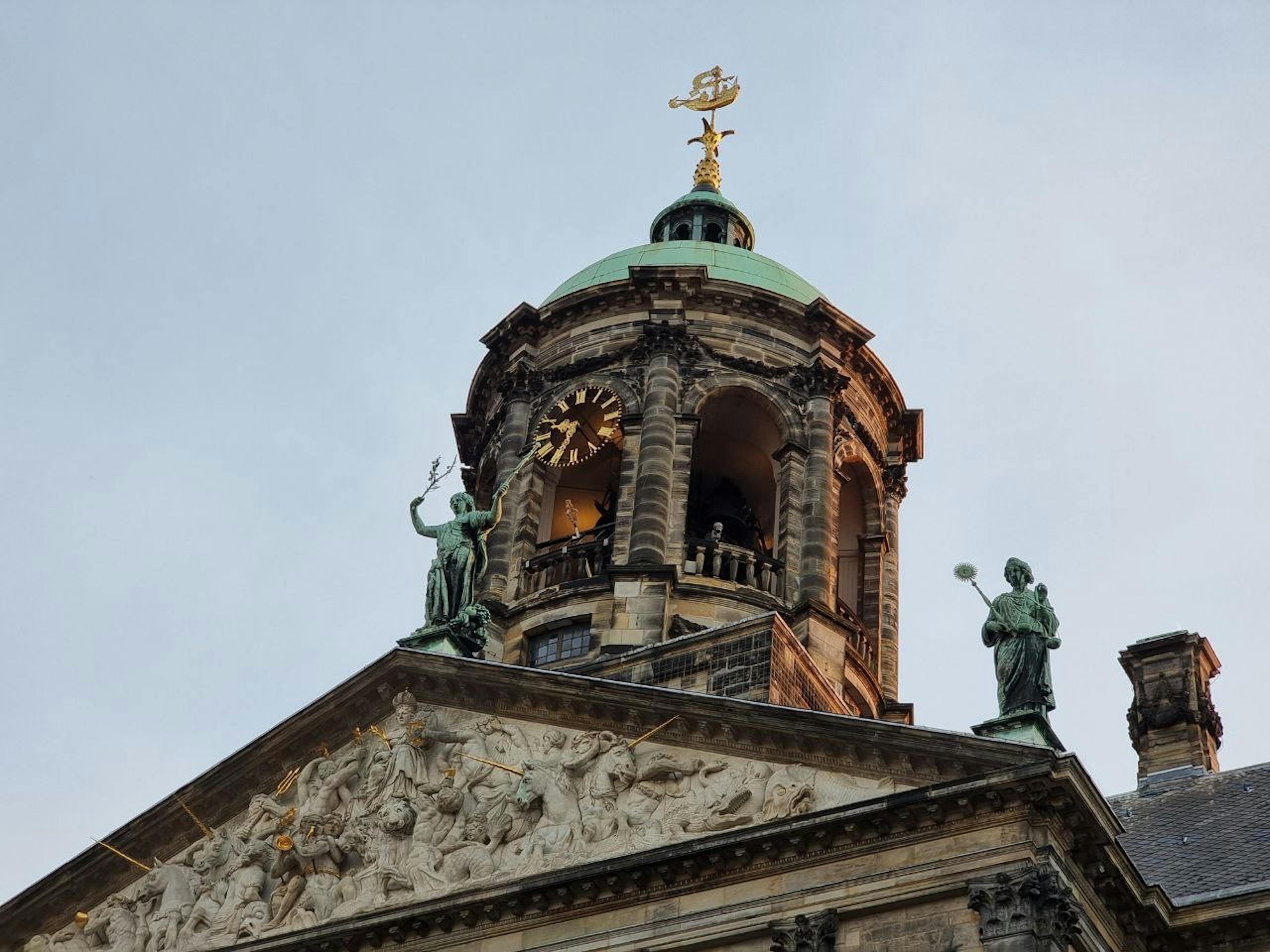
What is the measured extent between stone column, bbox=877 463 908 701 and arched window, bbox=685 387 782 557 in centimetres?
184

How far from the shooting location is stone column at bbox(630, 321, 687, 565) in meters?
30.1

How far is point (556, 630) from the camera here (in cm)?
3012

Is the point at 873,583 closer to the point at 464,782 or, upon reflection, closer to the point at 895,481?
the point at 895,481

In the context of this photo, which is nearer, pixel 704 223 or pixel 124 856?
pixel 124 856

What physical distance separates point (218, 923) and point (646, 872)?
19.5 ft

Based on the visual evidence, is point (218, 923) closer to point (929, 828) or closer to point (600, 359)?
point (929, 828)

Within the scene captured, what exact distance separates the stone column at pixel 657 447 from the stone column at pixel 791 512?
1.70 m

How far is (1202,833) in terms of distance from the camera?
2611 cm

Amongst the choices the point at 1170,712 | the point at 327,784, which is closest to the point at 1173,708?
the point at 1170,712

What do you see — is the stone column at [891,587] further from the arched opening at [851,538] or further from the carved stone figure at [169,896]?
the carved stone figure at [169,896]

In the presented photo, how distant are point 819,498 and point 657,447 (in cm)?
247

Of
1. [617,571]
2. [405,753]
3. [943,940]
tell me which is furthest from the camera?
[617,571]

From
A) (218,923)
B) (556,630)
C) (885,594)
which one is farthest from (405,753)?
(885,594)

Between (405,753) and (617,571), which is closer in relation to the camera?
(405,753)
